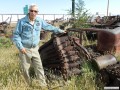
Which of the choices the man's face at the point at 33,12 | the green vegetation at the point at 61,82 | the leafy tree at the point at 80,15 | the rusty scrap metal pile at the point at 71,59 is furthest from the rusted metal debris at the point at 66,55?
the leafy tree at the point at 80,15

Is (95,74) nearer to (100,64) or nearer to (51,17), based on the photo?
(100,64)

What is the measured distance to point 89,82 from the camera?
586 cm

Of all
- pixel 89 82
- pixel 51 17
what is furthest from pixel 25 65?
pixel 51 17

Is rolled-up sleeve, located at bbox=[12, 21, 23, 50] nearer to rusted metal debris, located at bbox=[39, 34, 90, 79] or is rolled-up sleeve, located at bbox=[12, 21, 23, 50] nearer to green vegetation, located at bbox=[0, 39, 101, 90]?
green vegetation, located at bbox=[0, 39, 101, 90]

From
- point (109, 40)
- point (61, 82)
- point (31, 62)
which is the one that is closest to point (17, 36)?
point (31, 62)

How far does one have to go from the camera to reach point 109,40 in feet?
24.7

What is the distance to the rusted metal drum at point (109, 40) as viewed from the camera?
7441 millimetres

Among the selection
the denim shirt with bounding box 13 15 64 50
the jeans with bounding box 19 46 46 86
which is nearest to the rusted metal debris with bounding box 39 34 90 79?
the jeans with bounding box 19 46 46 86

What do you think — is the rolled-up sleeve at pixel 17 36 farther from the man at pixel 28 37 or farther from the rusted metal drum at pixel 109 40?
the rusted metal drum at pixel 109 40

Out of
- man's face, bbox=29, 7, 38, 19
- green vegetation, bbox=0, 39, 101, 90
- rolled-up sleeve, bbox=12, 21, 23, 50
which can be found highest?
man's face, bbox=29, 7, 38, 19

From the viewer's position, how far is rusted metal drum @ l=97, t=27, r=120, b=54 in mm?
7441

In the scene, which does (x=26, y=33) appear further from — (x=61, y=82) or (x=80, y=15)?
(x=80, y=15)

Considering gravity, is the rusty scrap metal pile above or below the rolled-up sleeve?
below

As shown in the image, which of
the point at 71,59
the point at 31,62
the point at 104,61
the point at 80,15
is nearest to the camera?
the point at 31,62
